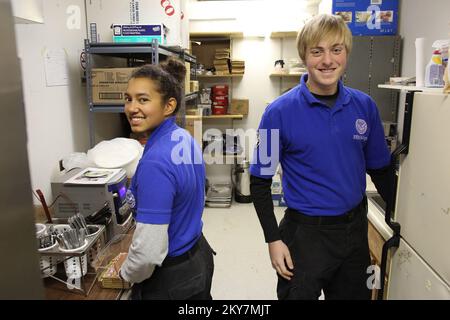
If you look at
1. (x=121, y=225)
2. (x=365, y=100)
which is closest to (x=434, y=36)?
(x=365, y=100)

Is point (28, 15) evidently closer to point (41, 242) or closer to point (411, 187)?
point (41, 242)

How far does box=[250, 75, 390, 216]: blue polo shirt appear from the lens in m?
1.28

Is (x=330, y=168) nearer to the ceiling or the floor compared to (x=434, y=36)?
nearer to the floor

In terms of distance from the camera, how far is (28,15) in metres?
1.44

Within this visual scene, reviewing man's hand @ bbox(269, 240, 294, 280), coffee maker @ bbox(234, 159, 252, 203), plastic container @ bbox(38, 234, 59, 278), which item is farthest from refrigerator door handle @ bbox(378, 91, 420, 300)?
coffee maker @ bbox(234, 159, 252, 203)

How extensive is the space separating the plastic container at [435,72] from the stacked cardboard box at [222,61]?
331 centimetres

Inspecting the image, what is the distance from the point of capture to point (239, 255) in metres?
3.22

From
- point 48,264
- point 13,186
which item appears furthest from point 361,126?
point 48,264

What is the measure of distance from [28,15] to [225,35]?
11.0ft

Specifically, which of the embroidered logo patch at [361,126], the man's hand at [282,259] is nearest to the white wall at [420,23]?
the embroidered logo patch at [361,126]

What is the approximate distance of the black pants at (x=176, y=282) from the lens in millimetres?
1241

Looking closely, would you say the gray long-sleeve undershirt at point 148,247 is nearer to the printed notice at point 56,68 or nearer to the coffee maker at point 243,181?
the printed notice at point 56,68

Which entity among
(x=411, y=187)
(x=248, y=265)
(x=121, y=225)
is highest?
(x=411, y=187)

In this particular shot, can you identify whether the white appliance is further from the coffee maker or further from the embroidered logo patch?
the coffee maker
